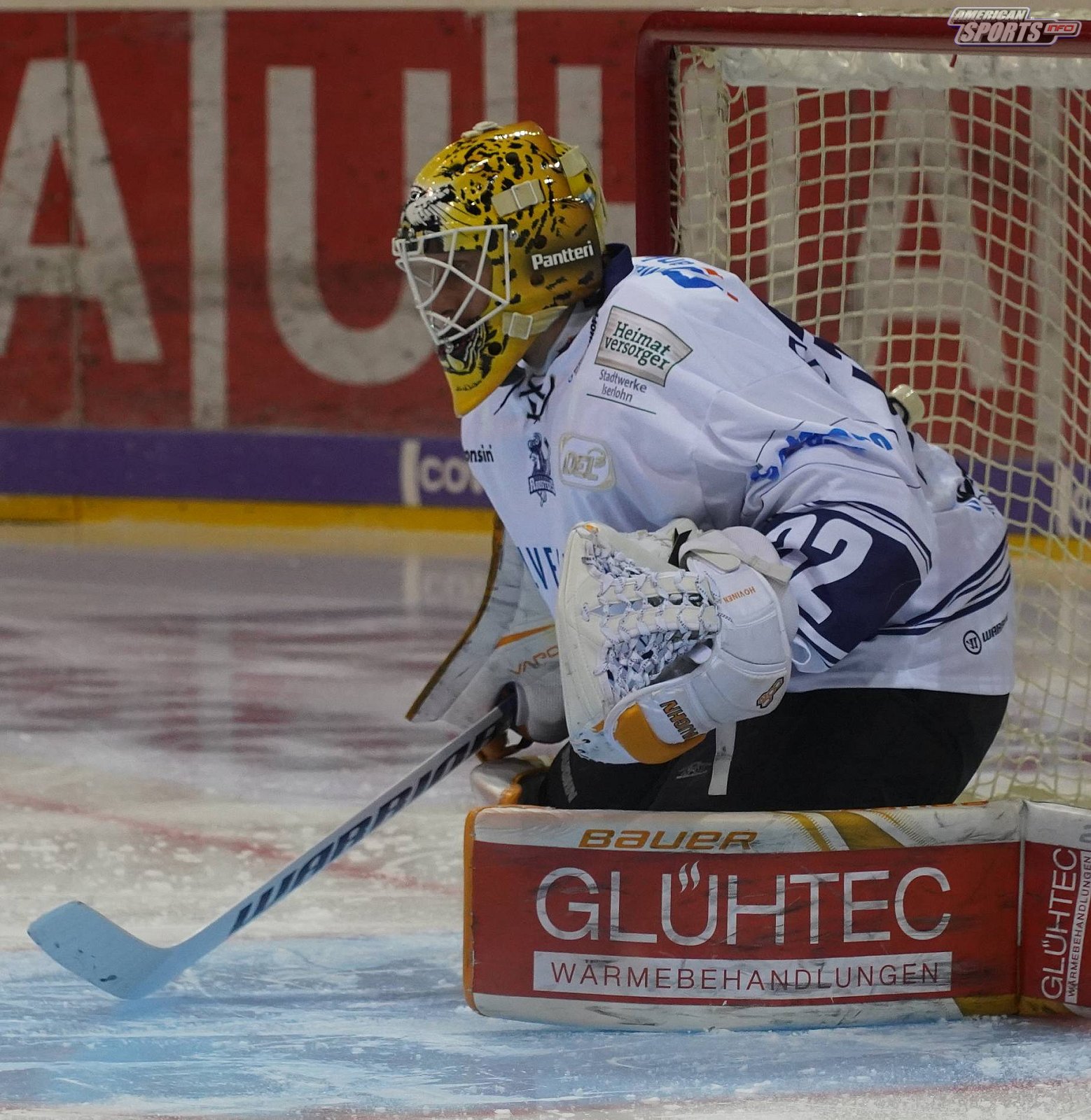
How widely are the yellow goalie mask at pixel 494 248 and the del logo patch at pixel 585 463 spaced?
6.4 inches

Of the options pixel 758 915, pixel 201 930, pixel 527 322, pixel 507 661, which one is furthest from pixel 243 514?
pixel 758 915

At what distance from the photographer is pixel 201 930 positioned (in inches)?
91.4

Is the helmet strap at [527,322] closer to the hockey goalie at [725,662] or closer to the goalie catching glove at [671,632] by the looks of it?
the hockey goalie at [725,662]

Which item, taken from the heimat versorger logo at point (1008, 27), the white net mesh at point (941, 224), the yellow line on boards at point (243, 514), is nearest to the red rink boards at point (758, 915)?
the white net mesh at point (941, 224)

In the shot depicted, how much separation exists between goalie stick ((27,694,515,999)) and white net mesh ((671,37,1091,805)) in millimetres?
765

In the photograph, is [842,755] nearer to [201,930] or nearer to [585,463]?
[585,463]

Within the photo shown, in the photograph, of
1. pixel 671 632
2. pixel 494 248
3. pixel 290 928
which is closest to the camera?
pixel 671 632

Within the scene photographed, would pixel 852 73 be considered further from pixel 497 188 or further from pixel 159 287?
pixel 159 287

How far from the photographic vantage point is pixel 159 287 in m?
7.28

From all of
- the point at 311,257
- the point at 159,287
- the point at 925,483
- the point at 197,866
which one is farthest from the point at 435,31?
the point at 925,483

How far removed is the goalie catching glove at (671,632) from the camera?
74.3 inches

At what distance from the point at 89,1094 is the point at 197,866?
0.97 metres

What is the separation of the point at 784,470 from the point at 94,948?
97cm

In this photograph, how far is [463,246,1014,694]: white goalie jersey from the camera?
1.95 metres
